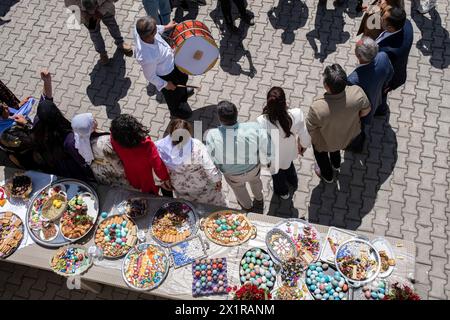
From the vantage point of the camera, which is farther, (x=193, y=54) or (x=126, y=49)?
(x=126, y=49)

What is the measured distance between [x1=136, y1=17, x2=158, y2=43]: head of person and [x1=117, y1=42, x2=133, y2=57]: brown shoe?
2340 millimetres

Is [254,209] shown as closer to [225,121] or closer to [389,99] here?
[225,121]

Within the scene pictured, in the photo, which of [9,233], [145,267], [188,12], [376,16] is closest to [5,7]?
[188,12]

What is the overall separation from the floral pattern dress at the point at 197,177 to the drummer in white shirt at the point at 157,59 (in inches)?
67.7

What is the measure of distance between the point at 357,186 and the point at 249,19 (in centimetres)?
376

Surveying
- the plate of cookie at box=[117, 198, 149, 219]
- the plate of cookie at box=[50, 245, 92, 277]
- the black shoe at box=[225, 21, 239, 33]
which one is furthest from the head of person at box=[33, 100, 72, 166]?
the black shoe at box=[225, 21, 239, 33]

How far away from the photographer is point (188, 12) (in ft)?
26.7

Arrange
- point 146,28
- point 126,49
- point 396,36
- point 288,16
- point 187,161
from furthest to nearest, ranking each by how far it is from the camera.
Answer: point 288,16 < point 126,49 < point 146,28 < point 396,36 < point 187,161

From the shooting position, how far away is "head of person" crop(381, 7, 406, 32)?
5.07 metres

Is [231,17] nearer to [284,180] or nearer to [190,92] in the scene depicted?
[190,92]

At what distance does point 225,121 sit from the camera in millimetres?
4371

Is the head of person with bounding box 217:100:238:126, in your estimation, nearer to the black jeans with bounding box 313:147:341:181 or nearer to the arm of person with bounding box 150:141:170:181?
the arm of person with bounding box 150:141:170:181
